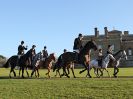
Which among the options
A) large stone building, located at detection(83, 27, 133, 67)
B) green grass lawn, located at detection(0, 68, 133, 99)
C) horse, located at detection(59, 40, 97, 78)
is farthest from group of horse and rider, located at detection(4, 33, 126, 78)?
large stone building, located at detection(83, 27, 133, 67)

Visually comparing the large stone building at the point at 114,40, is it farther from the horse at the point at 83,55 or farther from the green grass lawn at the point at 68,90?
the green grass lawn at the point at 68,90

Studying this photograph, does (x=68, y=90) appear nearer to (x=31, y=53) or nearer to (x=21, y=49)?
(x=31, y=53)

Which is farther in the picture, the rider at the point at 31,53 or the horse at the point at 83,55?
the rider at the point at 31,53

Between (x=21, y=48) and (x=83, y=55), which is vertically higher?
(x=21, y=48)

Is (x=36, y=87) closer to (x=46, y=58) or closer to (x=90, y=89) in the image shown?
(x=90, y=89)

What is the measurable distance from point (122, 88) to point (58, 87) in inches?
138

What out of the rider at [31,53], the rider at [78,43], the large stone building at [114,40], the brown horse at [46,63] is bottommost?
the brown horse at [46,63]

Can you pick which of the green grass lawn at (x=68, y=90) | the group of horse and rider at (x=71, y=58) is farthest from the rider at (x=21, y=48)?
the green grass lawn at (x=68, y=90)

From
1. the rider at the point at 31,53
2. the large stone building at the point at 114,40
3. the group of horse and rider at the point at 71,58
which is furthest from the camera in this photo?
the large stone building at the point at 114,40

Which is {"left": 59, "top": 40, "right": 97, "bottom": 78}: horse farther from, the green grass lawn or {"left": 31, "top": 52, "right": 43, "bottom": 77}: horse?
the green grass lawn

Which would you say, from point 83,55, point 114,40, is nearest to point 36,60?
A: point 83,55

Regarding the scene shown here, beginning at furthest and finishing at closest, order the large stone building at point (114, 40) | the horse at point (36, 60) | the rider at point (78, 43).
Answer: the large stone building at point (114, 40)
the horse at point (36, 60)
the rider at point (78, 43)

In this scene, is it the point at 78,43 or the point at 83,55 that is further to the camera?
the point at 78,43

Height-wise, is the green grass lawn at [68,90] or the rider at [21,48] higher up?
the rider at [21,48]
